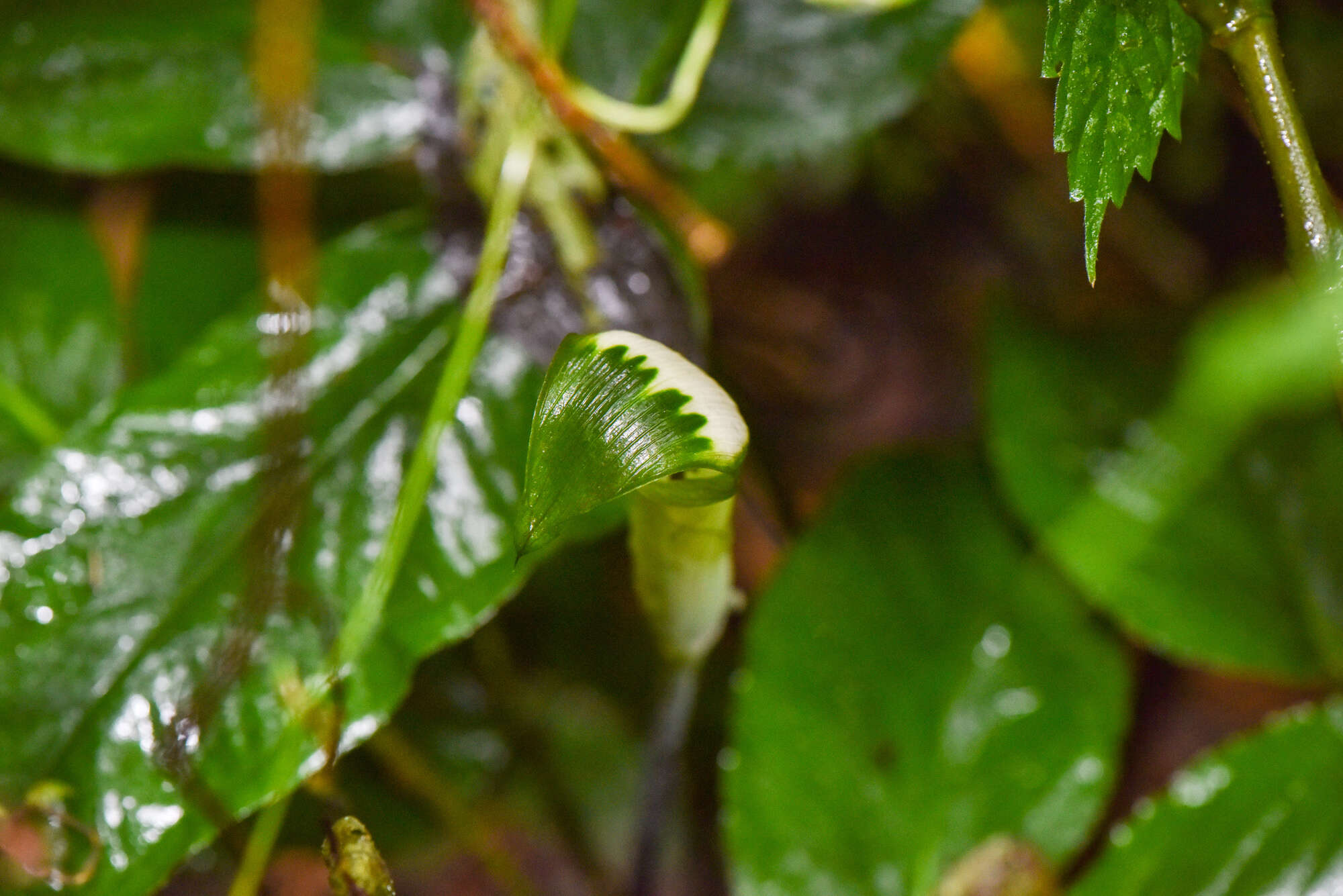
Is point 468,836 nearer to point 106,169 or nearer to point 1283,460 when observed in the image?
point 106,169

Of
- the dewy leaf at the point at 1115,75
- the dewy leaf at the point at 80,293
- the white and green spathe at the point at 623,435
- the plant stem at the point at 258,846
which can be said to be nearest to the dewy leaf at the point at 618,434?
the white and green spathe at the point at 623,435

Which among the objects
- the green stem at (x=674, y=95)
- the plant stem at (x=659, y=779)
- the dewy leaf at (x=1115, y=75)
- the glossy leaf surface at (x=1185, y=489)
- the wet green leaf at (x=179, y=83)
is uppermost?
the dewy leaf at (x=1115, y=75)

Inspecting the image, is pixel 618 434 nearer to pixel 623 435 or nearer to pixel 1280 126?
pixel 623 435

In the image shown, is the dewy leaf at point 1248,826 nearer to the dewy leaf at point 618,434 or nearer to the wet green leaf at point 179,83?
the dewy leaf at point 618,434

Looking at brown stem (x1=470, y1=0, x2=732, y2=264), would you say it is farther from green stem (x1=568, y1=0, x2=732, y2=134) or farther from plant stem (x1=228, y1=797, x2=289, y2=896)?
plant stem (x1=228, y1=797, x2=289, y2=896)

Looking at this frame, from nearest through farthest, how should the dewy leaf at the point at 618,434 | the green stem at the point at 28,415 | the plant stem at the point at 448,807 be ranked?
1. the dewy leaf at the point at 618,434
2. the green stem at the point at 28,415
3. the plant stem at the point at 448,807
